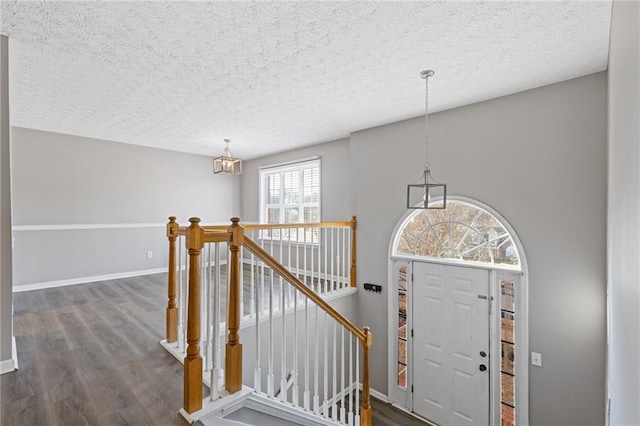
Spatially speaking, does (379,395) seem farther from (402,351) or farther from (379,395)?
(402,351)

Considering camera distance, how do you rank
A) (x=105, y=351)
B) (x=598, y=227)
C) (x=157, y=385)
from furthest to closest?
(x=598, y=227) → (x=105, y=351) → (x=157, y=385)

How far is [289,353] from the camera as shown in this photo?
3545 mm

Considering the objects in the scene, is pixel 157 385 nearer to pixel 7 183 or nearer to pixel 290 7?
pixel 7 183

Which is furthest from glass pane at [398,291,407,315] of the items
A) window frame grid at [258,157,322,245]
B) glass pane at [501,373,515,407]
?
window frame grid at [258,157,322,245]

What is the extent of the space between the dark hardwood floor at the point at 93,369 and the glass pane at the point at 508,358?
1367 millimetres

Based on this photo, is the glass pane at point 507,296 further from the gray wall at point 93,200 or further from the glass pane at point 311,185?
the gray wall at point 93,200

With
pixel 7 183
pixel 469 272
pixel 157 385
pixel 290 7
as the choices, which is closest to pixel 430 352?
pixel 469 272

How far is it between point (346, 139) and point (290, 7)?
3.20 meters

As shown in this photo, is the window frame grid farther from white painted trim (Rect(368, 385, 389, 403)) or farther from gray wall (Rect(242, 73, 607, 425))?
white painted trim (Rect(368, 385, 389, 403))

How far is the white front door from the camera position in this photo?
10.7 feet

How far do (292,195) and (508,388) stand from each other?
14.4 ft

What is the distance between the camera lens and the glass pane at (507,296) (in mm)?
3073

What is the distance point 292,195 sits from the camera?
19.3 feet

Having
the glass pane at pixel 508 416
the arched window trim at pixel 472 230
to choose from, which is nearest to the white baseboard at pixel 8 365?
the arched window trim at pixel 472 230
